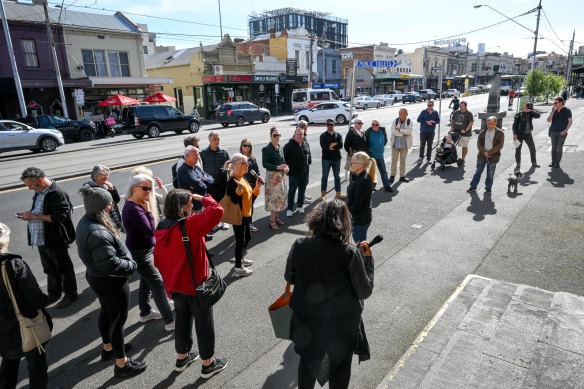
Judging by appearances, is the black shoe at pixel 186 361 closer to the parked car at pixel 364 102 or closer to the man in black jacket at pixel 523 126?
the man in black jacket at pixel 523 126

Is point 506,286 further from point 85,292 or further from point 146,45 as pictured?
point 146,45

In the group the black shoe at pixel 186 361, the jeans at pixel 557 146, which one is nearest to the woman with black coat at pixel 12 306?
the black shoe at pixel 186 361

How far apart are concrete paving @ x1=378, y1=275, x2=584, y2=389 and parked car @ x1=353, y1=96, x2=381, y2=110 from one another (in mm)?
39098

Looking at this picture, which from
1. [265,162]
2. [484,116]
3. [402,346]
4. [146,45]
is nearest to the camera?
[402,346]

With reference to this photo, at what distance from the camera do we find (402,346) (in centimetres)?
378

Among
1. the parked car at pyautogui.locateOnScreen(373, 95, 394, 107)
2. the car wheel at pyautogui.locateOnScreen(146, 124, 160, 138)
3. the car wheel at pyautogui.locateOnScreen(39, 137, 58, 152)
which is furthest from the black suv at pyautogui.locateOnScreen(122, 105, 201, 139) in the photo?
the parked car at pyautogui.locateOnScreen(373, 95, 394, 107)

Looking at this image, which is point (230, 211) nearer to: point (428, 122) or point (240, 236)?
point (240, 236)

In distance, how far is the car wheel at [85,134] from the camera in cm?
2245

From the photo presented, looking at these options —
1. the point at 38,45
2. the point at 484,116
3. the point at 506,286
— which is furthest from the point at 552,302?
the point at 38,45

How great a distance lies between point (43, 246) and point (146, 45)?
57.9m

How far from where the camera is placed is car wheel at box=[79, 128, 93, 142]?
22.5m

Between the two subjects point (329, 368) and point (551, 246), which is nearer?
point (329, 368)

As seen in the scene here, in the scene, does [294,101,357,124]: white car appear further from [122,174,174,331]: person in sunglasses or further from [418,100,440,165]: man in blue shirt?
[122,174,174,331]: person in sunglasses

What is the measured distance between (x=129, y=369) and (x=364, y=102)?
4265cm
